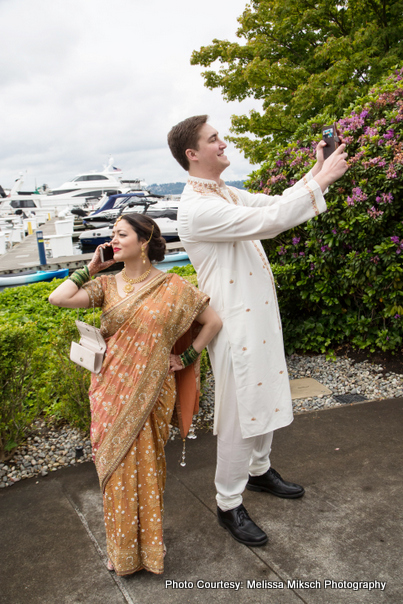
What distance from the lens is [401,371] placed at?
4602 millimetres

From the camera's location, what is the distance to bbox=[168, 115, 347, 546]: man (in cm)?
231

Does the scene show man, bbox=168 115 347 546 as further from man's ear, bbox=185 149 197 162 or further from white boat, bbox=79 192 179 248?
white boat, bbox=79 192 179 248

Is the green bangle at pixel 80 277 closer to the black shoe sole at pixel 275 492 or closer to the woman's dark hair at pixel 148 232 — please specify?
the woman's dark hair at pixel 148 232

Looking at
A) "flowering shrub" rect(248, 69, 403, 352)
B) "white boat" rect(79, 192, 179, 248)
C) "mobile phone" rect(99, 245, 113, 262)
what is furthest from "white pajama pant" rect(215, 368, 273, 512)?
"white boat" rect(79, 192, 179, 248)

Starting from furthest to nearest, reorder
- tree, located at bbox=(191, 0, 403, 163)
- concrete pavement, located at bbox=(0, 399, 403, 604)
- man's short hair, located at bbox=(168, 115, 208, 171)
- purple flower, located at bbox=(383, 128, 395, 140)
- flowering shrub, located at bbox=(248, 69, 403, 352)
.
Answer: tree, located at bbox=(191, 0, 403, 163) < flowering shrub, located at bbox=(248, 69, 403, 352) < purple flower, located at bbox=(383, 128, 395, 140) < man's short hair, located at bbox=(168, 115, 208, 171) < concrete pavement, located at bbox=(0, 399, 403, 604)

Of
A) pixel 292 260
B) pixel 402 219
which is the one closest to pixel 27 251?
pixel 292 260

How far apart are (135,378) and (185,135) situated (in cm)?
129

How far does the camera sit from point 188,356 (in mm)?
2352

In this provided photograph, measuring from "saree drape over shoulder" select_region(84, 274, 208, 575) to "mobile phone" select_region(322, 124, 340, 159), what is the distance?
3.51 ft

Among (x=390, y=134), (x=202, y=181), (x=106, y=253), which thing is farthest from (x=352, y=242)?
(x=106, y=253)

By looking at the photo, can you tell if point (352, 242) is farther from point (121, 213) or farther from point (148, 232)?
point (121, 213)

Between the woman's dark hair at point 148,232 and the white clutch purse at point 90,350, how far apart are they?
1.61ft

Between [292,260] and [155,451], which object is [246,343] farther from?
[292,260]

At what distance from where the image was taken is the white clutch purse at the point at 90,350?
85.7 inches
